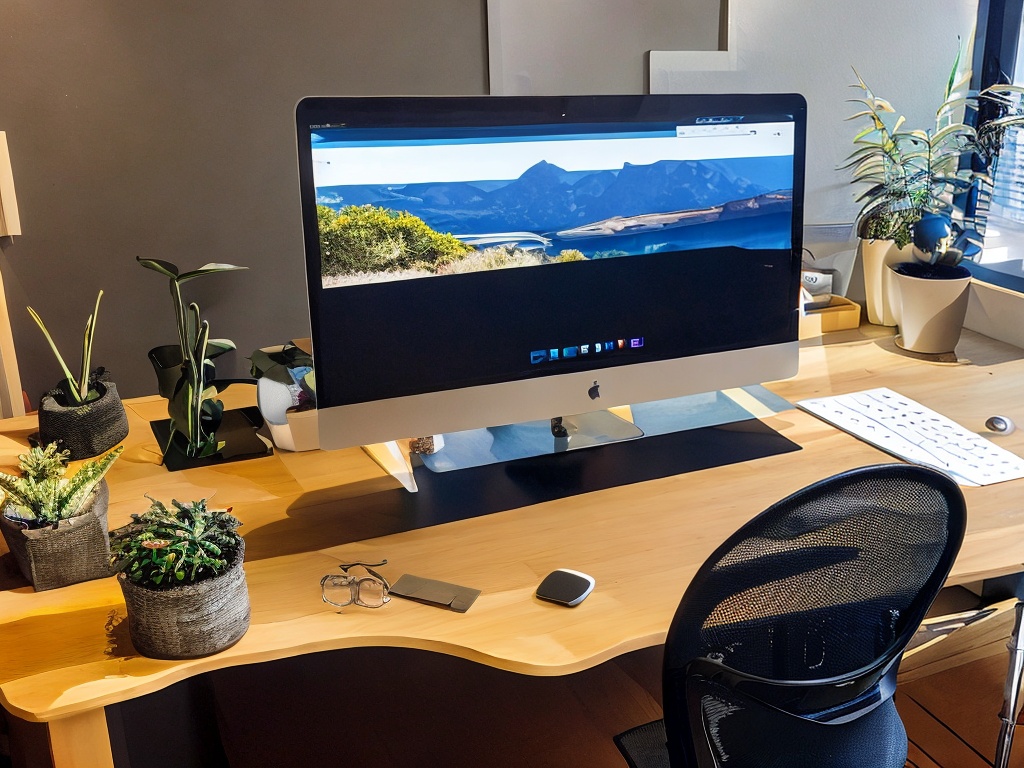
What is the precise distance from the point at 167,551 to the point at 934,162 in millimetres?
1810

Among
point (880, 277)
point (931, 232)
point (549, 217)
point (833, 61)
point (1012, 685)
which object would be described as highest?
point (833, 61)

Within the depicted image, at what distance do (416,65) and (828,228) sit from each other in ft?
3.46

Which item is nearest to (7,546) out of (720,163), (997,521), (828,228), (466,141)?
(466,141)

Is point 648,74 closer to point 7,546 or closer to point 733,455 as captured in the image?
point 733,455

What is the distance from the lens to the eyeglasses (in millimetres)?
1115

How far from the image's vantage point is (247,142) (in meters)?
2.04

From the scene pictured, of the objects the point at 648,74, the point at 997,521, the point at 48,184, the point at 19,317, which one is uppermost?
the point at 648,74

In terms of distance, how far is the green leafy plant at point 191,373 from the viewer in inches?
58.1

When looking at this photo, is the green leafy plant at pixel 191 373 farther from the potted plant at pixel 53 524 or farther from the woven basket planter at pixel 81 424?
the potted plant at pixel 53 524

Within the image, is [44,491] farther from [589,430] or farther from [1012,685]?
[1012,685]

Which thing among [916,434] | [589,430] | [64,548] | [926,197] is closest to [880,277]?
[926,197]

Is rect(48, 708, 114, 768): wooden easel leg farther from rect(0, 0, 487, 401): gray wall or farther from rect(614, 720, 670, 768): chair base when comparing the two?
rect(0, 0, 487, 401): gray wall

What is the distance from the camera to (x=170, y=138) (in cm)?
197

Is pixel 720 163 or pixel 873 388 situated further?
pixel 873 388
